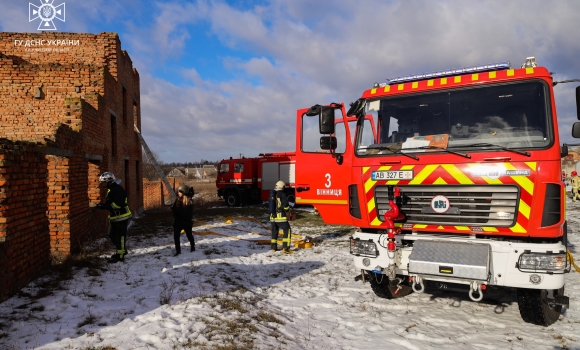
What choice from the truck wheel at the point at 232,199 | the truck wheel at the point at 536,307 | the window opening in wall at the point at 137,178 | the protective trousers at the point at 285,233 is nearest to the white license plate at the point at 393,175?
the truck wheel at the point at 536,307

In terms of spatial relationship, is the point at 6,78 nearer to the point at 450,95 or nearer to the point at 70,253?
the point at 70,253

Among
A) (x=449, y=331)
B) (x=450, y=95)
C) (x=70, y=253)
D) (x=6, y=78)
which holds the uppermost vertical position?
(x=6, y=78)

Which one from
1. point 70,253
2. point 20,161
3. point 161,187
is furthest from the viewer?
point 161,187

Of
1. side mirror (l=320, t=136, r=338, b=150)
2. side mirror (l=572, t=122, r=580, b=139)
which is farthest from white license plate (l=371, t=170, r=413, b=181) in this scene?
side mirror (l=572, t=122, r=580, b=139)

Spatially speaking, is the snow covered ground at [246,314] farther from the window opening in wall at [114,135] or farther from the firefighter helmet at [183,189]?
the window opening in wall at [114,135]

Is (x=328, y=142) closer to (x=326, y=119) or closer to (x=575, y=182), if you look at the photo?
(x=326, y=119)

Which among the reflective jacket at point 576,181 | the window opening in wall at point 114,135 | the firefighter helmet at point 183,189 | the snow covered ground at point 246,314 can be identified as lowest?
the snow covered ground at point 246,314

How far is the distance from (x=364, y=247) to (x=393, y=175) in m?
0.91

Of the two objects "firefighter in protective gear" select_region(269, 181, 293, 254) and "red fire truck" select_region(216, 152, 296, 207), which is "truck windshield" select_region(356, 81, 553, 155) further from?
"red fire truck" select_region(216, 152, 296, 207)

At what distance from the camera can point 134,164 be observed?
14273 mm

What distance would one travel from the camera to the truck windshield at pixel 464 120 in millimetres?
3803

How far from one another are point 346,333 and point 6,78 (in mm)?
10176

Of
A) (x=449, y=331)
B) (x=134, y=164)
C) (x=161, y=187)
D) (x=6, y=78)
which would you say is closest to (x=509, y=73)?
(x=449, y=331)

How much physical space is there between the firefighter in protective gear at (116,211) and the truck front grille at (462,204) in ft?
14.4
